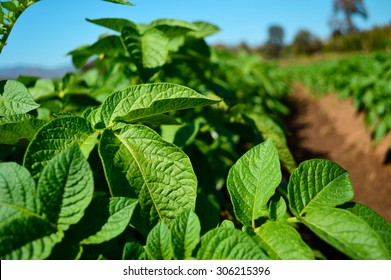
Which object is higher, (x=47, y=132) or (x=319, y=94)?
(x=47, y=132)

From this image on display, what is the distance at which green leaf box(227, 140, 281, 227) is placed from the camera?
0.76m

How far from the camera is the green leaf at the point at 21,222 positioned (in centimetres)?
58

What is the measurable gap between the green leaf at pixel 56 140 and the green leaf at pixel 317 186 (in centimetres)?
50

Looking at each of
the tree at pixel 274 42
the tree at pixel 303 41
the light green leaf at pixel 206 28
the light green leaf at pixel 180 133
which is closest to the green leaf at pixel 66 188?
the light green leaf at pixel 180 133

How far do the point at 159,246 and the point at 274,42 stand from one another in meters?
69.4

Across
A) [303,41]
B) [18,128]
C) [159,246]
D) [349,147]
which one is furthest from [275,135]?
[303,41]

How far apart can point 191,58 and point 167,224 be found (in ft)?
4.31

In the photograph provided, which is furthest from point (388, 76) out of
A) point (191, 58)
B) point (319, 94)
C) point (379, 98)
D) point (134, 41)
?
point (319, 94)

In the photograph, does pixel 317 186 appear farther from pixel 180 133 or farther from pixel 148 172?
pixel 180 133

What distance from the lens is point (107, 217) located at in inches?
26.5

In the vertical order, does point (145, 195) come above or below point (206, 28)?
below

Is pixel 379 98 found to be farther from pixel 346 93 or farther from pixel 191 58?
pixel 191 58

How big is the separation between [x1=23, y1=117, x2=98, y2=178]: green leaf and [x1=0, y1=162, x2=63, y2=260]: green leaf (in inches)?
1.9
